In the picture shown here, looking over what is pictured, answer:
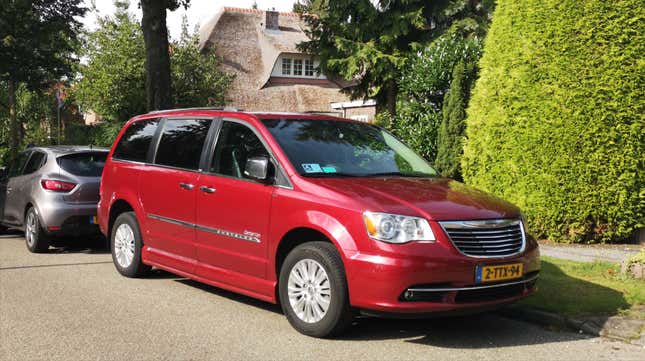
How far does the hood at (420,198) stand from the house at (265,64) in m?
36.6

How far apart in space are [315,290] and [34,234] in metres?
6.24

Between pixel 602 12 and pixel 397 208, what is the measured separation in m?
6.67

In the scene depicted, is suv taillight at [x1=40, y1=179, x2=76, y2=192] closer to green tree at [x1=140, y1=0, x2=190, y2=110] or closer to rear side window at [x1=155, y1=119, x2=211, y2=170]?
rear side window at [x1=155, y1=119, x2=211, y2=170]

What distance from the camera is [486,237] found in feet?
17.9

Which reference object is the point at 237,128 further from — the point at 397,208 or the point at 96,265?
the point at 96,265

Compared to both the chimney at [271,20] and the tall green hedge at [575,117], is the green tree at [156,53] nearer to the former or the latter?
the tall green hedge at [575,117]

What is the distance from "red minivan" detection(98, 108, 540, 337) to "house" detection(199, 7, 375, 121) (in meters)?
35.3

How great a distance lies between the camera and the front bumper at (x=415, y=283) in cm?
513

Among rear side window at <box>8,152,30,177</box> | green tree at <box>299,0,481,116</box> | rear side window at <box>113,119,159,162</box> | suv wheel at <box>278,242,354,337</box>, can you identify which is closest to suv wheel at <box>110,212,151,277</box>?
rear side window at <box>113,119,159,162</box>

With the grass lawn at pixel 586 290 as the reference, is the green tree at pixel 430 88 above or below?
above

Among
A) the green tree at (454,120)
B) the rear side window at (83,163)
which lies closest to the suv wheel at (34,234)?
the rear side window at (83,163)

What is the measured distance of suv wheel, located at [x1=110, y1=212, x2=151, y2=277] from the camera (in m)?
8.05

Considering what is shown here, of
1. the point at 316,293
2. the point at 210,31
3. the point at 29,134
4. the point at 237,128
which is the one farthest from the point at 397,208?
the point at 29,134

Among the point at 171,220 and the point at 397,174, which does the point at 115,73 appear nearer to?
the point at 171,220
